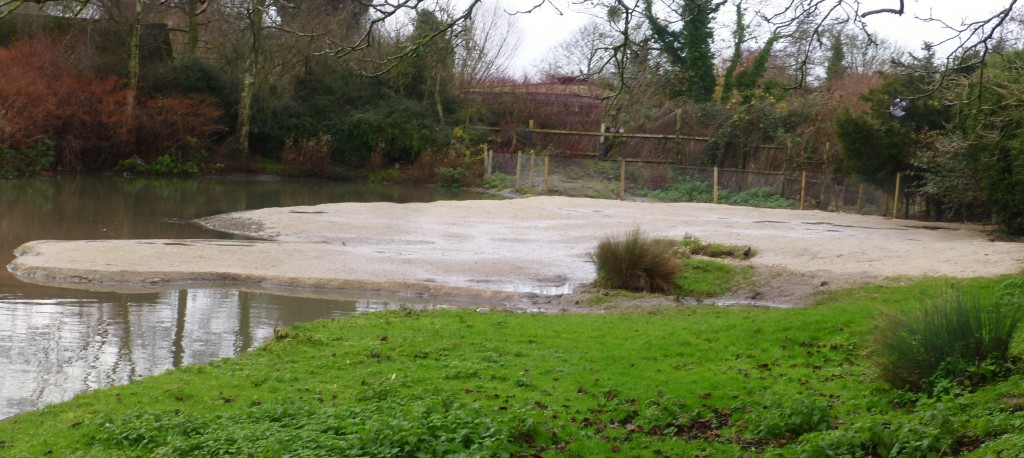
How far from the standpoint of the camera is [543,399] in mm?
8227

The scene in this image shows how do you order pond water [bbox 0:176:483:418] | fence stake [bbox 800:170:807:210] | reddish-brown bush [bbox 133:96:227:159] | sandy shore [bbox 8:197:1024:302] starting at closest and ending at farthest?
pond water [bbox 0:176:483:418], sandy shore [bbox 8:197:1024:302], fence stake [bbox 800:170:807:210], reddish-brown bush [bbox 133:96:227:159]

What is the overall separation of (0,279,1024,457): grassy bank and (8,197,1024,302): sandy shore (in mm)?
4384

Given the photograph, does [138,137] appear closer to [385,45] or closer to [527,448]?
[385,45]

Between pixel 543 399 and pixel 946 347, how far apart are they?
10.5 ft

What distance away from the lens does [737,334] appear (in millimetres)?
11008

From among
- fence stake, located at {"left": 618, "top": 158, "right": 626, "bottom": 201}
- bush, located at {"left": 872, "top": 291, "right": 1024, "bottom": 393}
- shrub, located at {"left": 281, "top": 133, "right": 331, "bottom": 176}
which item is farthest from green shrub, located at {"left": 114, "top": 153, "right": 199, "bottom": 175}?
bush, located at {"left": 872, "top": 291, "right": 1024, "bottom": 393}

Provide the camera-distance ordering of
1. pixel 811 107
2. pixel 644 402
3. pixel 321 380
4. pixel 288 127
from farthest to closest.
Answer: pixel 288 127, pixel 811 107, pixel 321 380, pixel 644 402

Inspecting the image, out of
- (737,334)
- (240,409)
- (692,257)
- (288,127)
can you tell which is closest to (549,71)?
(288,127)

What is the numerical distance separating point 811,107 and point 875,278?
21026mm

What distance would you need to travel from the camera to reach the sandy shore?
648 inches

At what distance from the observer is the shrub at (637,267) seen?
16.1 meters

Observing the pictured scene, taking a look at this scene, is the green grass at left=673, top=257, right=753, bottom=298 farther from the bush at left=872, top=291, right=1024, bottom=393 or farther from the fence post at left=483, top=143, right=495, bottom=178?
the fence post at left=483, top=143, right=495, bottom=178

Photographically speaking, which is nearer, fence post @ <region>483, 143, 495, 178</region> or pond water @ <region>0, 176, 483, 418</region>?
pond water @ <region>0, 176, 483, 418</region>

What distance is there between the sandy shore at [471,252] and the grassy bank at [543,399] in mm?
4384
